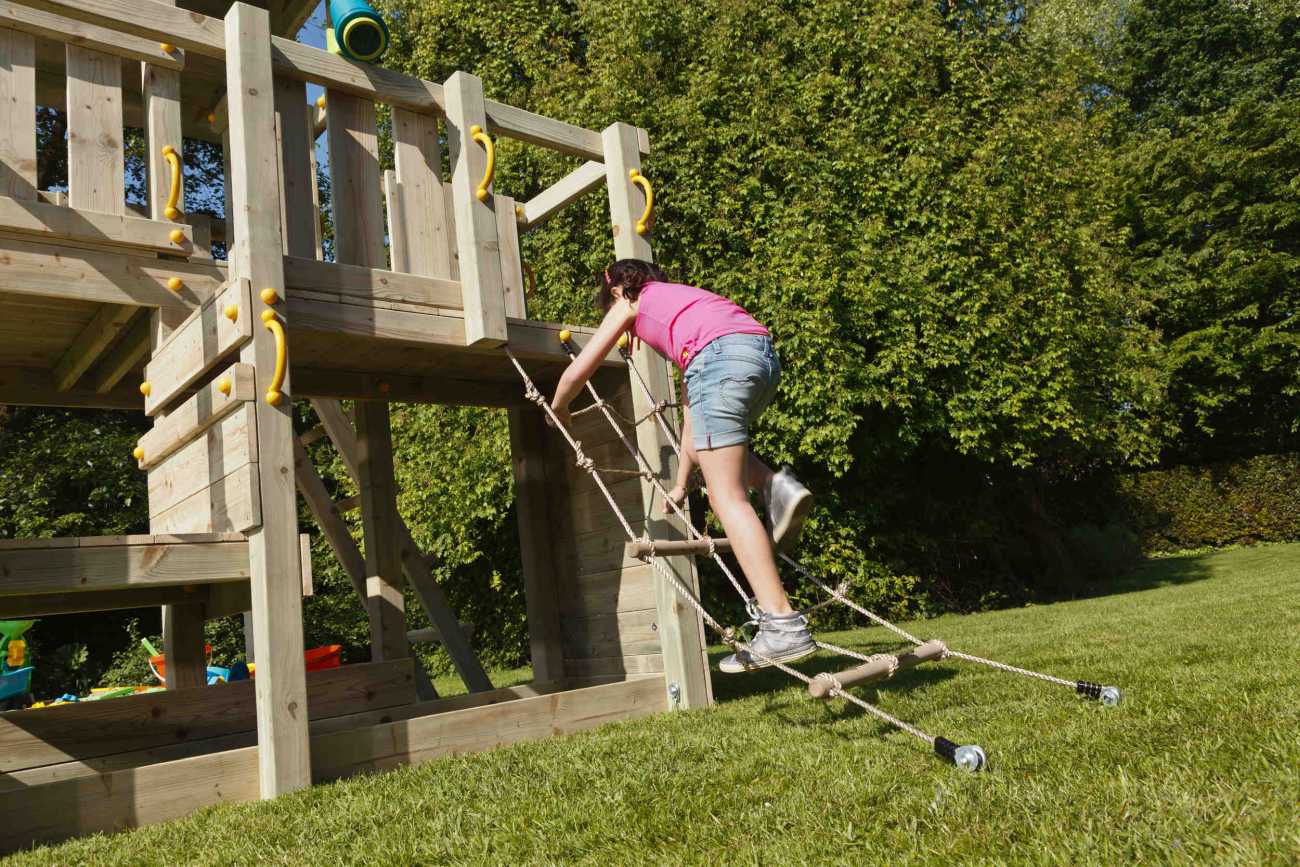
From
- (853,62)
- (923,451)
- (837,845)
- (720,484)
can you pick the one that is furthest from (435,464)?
(837,845)

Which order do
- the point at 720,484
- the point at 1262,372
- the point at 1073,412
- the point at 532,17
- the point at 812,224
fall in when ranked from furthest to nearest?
the point at 1262,372
the point at 532,17
the point at 1073,412
the point at 812,224
the point at 720,484

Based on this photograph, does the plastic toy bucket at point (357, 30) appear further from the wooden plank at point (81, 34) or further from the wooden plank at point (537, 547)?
the wooden plank at point (537, 547)

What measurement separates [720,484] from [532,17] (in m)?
14.3

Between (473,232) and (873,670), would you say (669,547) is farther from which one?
(473,232)

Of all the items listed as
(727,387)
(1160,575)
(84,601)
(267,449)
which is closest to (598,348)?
(727,387)

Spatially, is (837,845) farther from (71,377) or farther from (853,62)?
(853,62)

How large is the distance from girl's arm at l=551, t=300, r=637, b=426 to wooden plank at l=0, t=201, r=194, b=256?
195 cm

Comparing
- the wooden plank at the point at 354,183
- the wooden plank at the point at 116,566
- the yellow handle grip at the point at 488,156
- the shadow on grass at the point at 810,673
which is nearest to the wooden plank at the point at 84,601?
the wooden plank at the point at 116,566

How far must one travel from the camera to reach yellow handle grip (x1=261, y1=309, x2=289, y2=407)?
406cm

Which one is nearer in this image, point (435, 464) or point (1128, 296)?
point (435, 464)

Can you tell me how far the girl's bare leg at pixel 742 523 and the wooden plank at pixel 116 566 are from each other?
1.97 metres

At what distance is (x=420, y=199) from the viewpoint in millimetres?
5184

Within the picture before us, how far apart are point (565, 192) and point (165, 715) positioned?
12.2 ft

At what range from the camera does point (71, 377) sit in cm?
609
